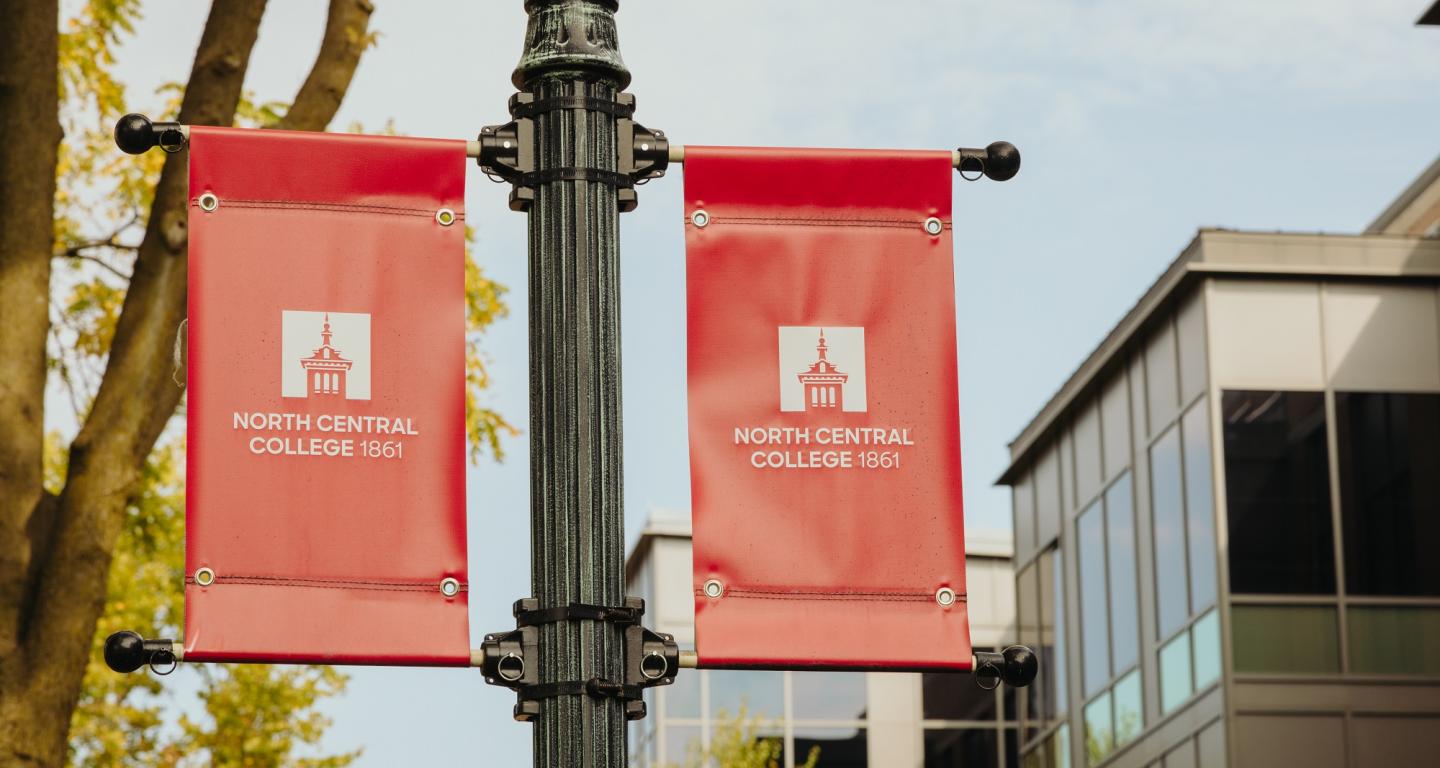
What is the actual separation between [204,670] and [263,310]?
2021cm

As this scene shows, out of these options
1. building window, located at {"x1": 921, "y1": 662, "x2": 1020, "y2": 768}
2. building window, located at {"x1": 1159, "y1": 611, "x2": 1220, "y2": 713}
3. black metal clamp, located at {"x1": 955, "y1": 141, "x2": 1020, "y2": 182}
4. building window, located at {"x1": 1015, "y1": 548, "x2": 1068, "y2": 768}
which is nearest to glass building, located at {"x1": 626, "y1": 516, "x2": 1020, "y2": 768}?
building window, located at {"x1": 921, "y1": 662, "x2": 1020, "y2": 768}

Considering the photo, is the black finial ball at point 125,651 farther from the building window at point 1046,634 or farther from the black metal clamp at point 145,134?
the building window at point 1046,634

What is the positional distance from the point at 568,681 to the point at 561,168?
3.97ft

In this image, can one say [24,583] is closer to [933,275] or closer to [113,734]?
[933,275]

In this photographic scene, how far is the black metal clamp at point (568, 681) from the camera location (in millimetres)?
4980

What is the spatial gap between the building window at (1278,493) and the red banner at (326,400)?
19.4m

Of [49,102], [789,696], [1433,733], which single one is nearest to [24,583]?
[49,102]

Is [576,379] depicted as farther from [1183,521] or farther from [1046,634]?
[1046,634]

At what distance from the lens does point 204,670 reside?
2484 cm

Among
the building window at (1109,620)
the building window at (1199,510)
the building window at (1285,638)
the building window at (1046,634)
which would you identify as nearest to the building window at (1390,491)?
the building window at (1285,638)

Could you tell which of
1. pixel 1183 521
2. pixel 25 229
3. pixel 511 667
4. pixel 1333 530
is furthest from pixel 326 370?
pixel 1183 521

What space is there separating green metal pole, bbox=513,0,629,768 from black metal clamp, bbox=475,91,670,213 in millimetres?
16

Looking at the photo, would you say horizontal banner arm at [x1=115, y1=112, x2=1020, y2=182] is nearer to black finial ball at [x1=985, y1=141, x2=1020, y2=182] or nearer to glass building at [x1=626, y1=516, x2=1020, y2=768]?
black finial ball at [x1=985, y1=141, x2=1020, y2=182]

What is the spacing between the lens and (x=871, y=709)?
149 ft
